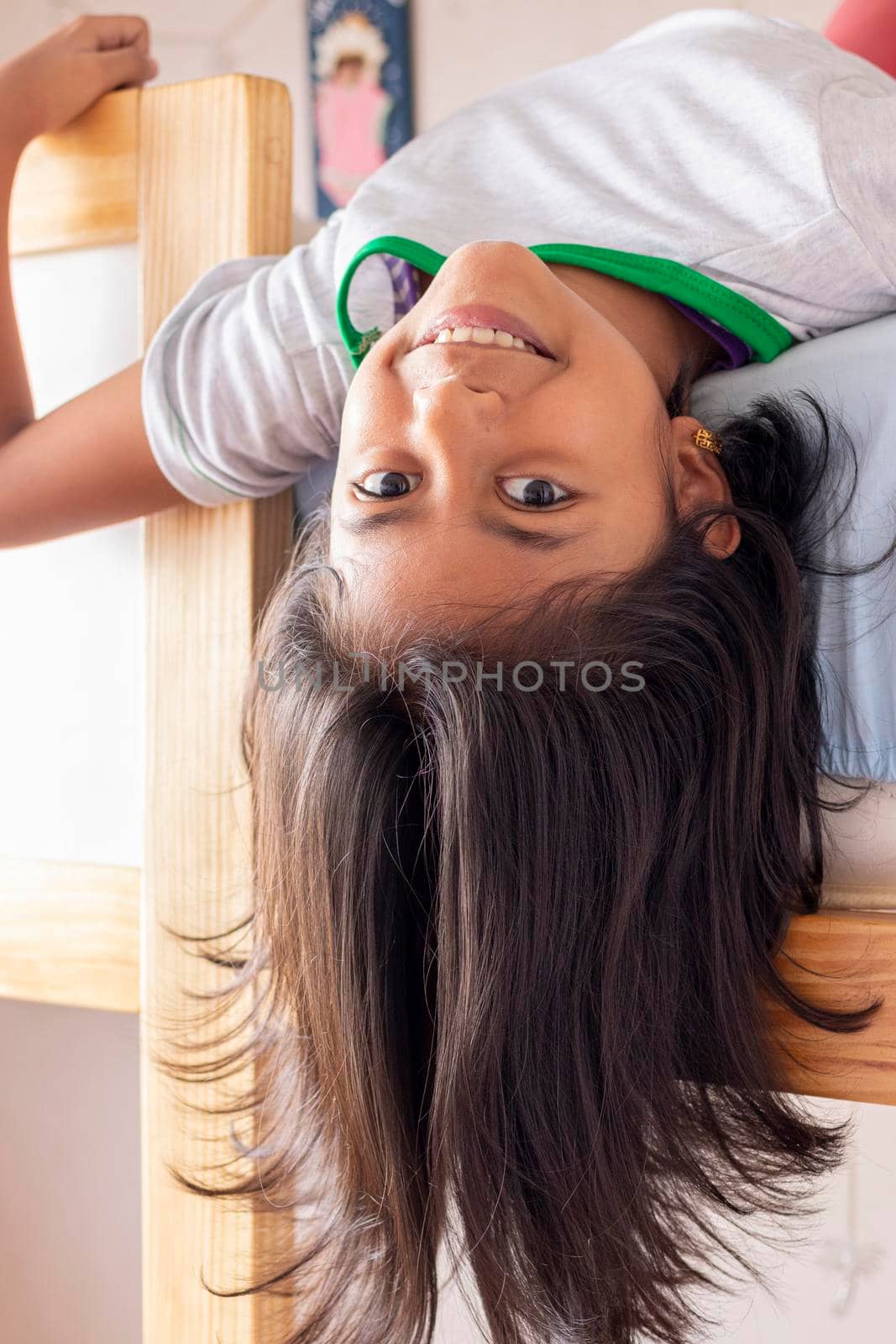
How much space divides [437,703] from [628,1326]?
355 mm

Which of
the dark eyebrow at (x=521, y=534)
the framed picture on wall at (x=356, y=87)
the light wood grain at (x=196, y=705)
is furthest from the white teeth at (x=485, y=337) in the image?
the framed picture on wall at (x=356, y=87)

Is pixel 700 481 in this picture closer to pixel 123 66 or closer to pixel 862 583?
pixel 862 583

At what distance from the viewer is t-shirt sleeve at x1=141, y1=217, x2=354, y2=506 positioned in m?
0.70

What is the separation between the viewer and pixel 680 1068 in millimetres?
562

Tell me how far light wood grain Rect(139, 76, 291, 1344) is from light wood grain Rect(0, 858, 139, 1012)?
3 cm

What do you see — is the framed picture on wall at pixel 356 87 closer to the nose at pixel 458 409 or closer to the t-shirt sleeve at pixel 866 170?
the t-shirt sleeve at pixel 866 170

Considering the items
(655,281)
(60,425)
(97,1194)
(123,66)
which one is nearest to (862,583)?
(655,281)

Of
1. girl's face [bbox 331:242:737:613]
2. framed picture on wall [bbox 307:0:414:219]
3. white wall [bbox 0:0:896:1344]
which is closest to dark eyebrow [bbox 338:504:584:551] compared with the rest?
girl's face [bbox 331:242:737:613]

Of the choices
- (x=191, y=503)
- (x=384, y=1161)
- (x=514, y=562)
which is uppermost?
(x=191, y=503)

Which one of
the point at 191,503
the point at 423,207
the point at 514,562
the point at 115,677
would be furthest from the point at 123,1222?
the point at 423,207

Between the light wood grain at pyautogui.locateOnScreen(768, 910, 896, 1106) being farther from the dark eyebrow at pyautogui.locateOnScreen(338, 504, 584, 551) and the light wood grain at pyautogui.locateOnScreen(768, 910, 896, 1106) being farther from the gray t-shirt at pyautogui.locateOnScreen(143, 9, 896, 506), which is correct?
the gray t-shirt at pyautogui.locateOnScreen(143, 9, 896, 506)

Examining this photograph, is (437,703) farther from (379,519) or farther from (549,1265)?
(549,1265)

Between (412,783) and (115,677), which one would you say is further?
(115,677)

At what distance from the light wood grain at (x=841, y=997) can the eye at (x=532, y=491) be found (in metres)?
0.25
